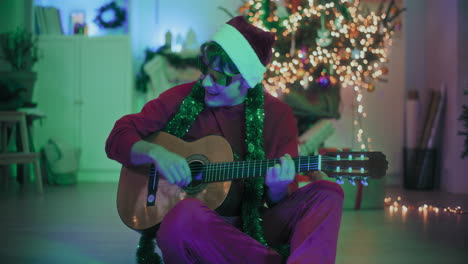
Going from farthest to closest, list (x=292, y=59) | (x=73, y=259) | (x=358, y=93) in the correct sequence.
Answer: (x=358, y=93)
(x=292, y=59)
(x=73, y=259)

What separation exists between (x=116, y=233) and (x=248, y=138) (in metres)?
1.30

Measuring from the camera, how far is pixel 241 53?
1.83 m

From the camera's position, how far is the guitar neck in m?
1.51

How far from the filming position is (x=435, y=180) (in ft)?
17.3

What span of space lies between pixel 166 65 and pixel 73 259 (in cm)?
372

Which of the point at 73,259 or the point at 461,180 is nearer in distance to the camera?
the point at 73,259

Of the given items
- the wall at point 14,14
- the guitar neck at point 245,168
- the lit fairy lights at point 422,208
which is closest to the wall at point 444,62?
the lit fairy lights at point 422,208

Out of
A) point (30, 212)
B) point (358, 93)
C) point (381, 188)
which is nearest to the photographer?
point (30, 212)

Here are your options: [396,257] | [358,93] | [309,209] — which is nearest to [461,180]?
[358,93]

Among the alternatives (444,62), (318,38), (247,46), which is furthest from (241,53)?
(444,62)

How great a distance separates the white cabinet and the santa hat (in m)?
3.98

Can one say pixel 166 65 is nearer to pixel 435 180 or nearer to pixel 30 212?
pixel 30 212

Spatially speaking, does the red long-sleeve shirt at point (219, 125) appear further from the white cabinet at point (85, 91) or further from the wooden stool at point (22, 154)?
the white cabinet at point (85, 91)

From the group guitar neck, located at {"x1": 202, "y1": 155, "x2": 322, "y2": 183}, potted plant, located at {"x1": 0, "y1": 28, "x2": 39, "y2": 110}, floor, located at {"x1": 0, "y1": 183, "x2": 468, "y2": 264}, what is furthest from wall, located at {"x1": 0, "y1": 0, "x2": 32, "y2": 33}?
guitar neck, located at {"x1": 202, "y1": 155, "x2": 322, "y2": 183}
